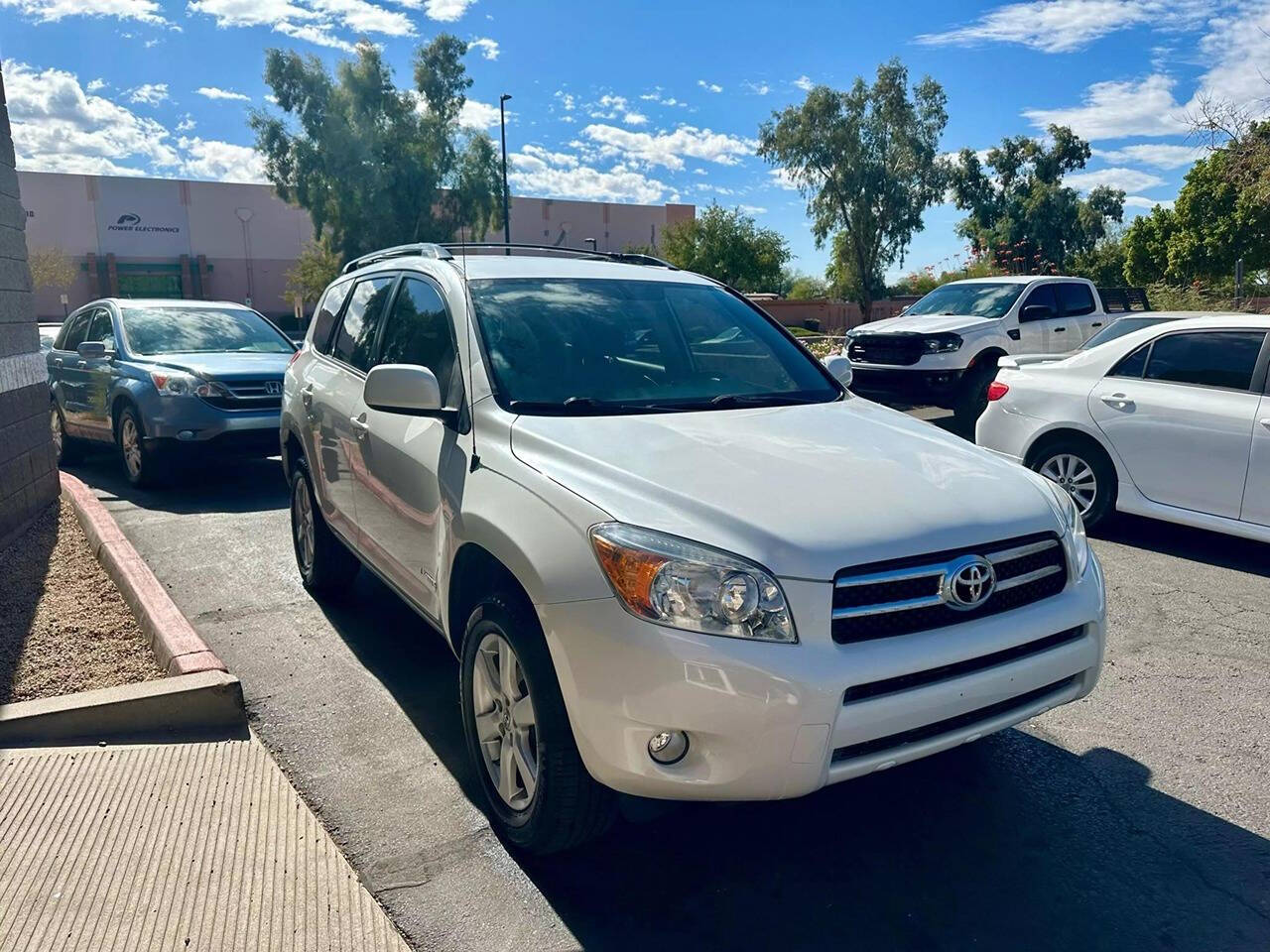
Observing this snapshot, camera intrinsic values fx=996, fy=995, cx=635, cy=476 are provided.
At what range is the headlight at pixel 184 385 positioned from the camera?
28.1 ft

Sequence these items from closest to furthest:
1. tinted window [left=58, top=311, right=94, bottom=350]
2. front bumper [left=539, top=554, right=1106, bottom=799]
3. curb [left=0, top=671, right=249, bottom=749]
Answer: front bumper [left=539, top=554, right=1106, bottom=799]
curb [left=0, top=671, right=249, bottom=749]
tinted window [left=58, top=311, right=94, bottom=350]

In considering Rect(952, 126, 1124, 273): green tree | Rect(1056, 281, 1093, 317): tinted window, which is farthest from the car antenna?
Rect(952, 126, 1124, 273): green tree

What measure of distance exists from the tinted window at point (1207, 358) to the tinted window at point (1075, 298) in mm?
6171

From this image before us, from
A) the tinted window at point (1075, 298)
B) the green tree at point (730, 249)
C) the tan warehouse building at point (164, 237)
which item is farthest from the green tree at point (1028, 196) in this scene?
the tinted window at point (1075, 298)

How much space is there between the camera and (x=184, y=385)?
8.58 m

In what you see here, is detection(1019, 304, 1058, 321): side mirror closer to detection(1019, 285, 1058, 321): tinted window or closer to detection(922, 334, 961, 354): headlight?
detection(1019, 285, 1058, 321): tinted window

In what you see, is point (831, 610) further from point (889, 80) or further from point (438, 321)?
point (889, 80)

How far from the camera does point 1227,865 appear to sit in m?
3.04

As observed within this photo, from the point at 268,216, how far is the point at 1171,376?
5841 cm

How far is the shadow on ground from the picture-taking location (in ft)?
9.01

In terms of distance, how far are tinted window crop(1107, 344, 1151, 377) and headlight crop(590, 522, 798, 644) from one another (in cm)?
527

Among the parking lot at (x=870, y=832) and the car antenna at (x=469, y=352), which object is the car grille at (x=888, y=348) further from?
the car antenna at (x=469, y=352)

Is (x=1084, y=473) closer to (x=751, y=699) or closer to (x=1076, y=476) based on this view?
(x=1076, y=476)

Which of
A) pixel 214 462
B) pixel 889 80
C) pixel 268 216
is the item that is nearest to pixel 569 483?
pixel 214 462
